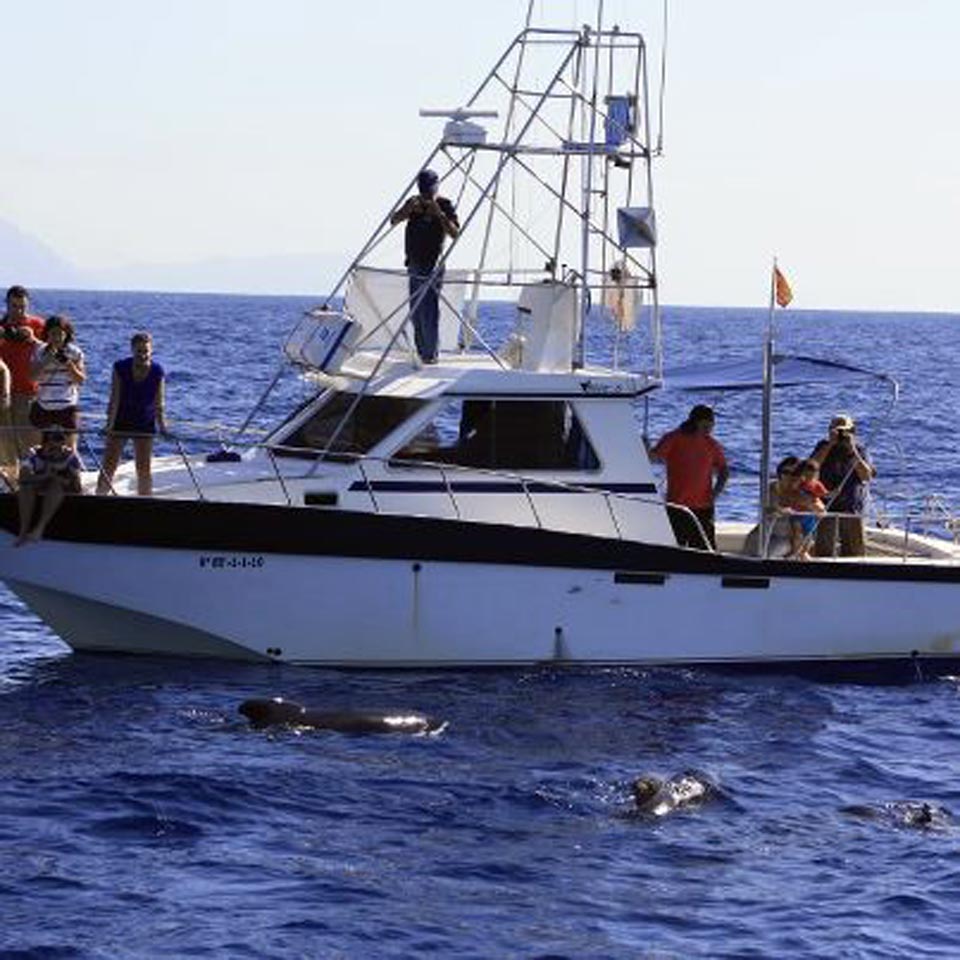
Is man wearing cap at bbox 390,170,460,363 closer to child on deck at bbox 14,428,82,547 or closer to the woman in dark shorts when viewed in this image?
the woman in dark shorts

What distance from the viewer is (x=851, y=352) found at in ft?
348

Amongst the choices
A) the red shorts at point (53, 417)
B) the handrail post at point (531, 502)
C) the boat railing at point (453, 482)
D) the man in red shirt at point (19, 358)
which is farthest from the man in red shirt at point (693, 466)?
the man in red shirt at point (19, 358)

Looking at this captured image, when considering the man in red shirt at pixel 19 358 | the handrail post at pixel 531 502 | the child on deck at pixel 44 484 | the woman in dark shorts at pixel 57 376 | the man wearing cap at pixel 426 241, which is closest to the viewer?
the child on deck at pixel 44 484

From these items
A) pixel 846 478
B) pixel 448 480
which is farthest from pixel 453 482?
pixel 846 478

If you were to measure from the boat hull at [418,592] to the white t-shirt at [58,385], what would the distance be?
1.26m

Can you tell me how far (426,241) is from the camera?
2139 centimetres

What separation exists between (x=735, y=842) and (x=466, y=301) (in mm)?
7494

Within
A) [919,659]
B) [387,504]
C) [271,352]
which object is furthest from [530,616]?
[271,352]

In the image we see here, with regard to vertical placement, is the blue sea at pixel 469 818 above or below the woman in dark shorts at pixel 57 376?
below

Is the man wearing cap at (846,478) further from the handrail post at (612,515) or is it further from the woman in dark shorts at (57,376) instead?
the woman in dark shorts at (57,376)

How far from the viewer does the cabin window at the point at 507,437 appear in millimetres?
20641

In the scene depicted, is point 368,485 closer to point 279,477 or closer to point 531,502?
point 279,477

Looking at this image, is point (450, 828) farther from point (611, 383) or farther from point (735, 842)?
point (611, 383)

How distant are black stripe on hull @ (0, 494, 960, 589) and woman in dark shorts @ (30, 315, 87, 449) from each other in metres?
1.06
